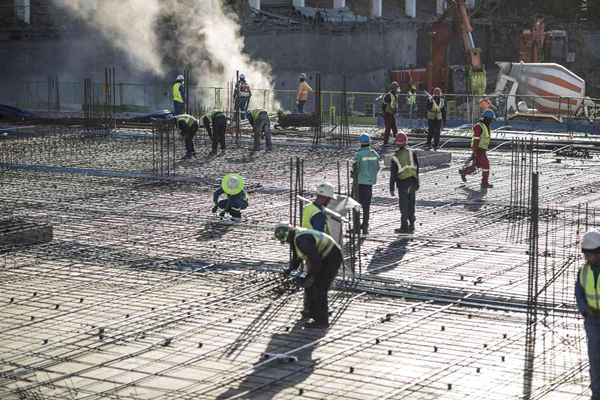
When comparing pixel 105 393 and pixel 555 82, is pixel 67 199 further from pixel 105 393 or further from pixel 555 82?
pixel 555 82

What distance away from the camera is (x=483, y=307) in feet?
43.1

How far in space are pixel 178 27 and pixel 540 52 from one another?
13.7m

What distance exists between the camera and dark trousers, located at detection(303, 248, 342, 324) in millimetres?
11852

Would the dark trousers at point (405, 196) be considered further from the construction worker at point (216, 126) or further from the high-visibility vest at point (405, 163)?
the construction worker at point (216, 126)

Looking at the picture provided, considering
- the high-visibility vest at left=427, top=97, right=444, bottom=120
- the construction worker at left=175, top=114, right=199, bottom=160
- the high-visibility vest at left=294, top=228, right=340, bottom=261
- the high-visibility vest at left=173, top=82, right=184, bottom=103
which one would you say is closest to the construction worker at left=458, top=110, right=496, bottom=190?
the high-visibility vest at left=427, top=97, right=444, bottom=120

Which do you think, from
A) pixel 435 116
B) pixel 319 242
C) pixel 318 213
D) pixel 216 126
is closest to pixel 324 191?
pixel 318 213

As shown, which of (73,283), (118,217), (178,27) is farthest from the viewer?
(178,27)

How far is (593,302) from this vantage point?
31.8 ft

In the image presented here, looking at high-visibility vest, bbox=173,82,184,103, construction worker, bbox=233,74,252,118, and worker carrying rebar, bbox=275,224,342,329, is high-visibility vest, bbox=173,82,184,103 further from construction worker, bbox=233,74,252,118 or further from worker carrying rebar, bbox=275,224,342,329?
worker carrying rebar, bbox=275,224,342,329

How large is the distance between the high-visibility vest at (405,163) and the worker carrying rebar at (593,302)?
759cm

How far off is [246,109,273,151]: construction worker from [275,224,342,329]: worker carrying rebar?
50.0 feet

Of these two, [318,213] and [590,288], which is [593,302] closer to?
[590,288]

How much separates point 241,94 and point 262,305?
19.8 meters

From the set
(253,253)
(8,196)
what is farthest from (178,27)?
(253,253)
